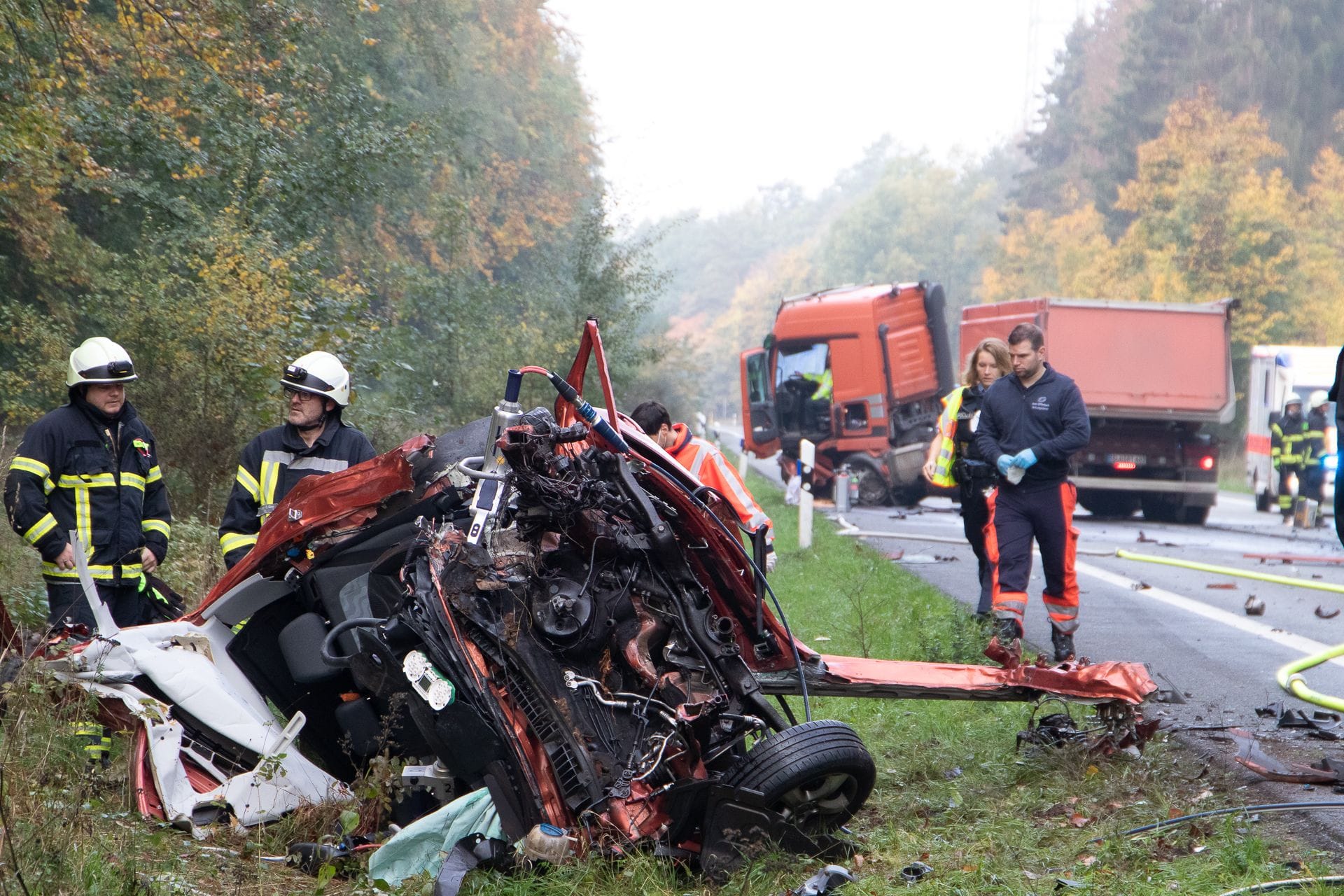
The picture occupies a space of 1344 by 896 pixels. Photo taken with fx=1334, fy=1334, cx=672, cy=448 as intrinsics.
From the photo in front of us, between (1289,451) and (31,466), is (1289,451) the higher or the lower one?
the lower one

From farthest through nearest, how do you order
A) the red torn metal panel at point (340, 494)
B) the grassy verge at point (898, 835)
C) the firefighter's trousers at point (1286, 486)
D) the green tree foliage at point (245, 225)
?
the firefighter's trousers at point (1286, 486) → the green tree foliage at point (245, 225) → the red torn metal panel at point (340, 494) → the grassy verge at point (898, 835)

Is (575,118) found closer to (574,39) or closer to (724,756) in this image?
(574,39)

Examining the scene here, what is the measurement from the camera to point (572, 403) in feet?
14.4

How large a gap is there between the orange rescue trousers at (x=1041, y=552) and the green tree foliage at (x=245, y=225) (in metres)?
5.57

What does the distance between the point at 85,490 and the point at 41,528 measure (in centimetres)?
26

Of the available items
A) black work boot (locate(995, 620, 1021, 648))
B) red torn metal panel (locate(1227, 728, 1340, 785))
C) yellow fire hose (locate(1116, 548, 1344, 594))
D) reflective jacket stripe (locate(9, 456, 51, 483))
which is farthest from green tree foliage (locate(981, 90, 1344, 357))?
reflective jacket stripe (locate(9, 456, 51, 483))

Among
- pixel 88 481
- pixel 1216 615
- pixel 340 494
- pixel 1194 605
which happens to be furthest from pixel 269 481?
pixel 1194 605

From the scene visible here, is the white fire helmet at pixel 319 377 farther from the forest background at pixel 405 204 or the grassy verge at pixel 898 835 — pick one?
the forest background at pixel 405 204

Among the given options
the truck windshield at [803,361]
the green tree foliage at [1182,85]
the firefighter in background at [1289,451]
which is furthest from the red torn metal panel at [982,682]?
the green tree foliage at [1182,85]

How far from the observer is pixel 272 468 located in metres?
5.70

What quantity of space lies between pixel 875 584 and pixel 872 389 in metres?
11.0

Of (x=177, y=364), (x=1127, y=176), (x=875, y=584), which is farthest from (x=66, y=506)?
(x=1127, y=176)

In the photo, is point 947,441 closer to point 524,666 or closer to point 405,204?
point 524,666

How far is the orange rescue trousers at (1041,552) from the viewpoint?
7.00 metres
